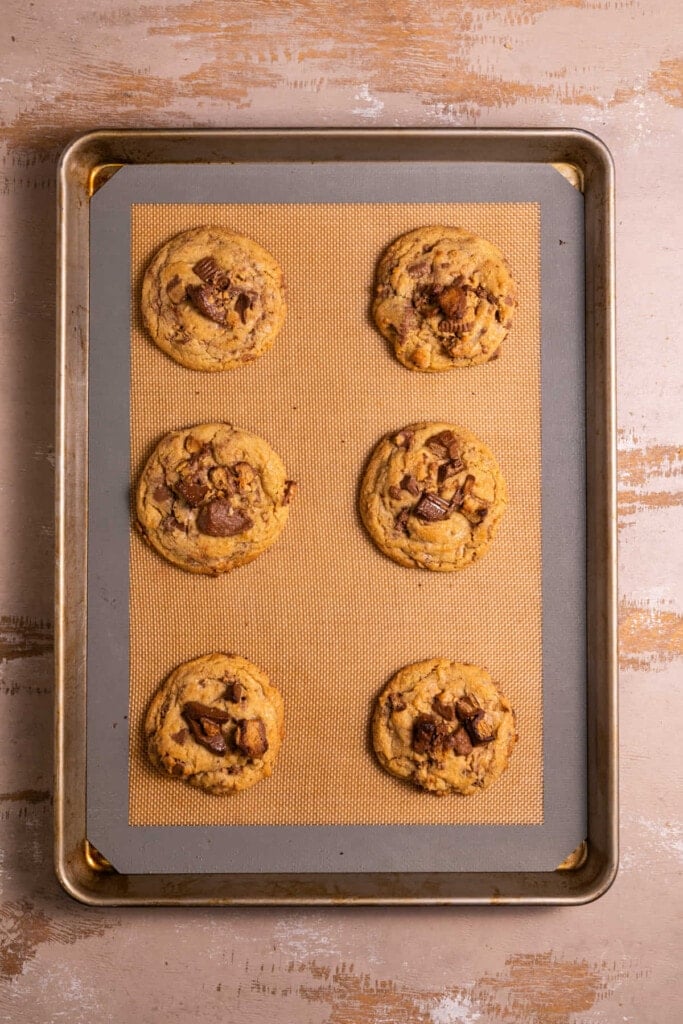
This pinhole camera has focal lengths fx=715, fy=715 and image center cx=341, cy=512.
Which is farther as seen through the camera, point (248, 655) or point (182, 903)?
point (248, 655)

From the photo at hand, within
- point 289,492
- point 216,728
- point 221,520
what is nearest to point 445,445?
point 289,492

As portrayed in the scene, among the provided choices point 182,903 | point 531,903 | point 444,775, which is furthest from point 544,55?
point 182,903

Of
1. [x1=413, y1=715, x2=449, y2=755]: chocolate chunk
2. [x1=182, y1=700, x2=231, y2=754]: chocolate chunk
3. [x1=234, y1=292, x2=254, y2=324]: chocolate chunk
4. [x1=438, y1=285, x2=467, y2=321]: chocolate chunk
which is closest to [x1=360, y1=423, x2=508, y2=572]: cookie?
[x1=438, y1=285, x2=467, y2=321]: chocolate chunk

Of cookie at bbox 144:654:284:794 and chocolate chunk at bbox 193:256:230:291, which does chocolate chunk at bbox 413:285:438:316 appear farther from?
cookie at bbox 144:654:284:794

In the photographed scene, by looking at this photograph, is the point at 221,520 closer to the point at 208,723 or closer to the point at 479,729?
the point at 208,723

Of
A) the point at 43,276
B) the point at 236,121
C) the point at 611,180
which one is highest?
the point at 236,121

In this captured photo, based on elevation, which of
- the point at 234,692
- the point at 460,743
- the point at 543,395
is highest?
the point at 543,395

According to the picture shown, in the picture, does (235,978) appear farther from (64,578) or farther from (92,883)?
(64,578)
